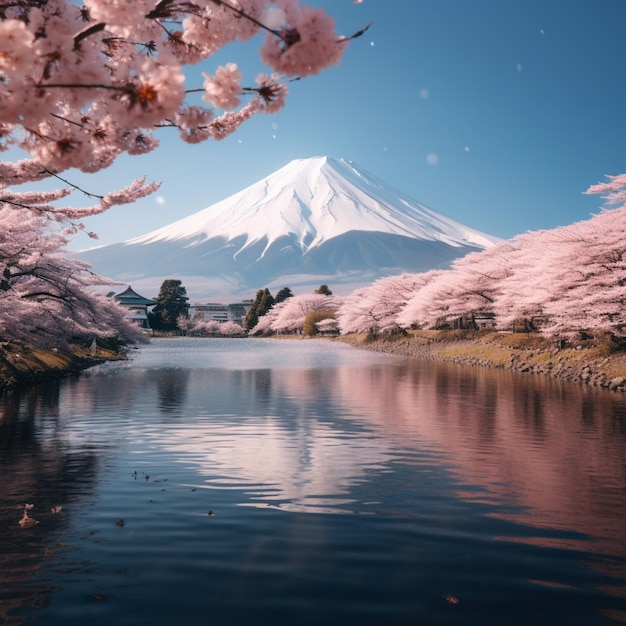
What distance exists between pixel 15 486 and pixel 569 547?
22.7 ft

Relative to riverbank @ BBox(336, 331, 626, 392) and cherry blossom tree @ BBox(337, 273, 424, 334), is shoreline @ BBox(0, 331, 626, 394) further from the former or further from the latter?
cherry blossom tree @ BBox(337, 273, 424, 334)

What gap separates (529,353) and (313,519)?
2883cm

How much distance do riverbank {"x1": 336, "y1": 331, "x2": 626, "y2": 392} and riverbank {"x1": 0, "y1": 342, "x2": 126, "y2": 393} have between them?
68.9 feet

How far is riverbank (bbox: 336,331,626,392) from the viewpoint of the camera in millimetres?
25094

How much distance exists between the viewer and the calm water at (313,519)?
4.83 meters

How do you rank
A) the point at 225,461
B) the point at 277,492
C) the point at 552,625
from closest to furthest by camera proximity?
the point at 552,625 < the point at 277,492 < the point at 225,461

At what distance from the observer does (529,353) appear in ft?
109

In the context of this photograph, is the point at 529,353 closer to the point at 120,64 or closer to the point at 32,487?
the point at 32,487

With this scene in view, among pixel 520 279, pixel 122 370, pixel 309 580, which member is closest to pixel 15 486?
pixel 309 580

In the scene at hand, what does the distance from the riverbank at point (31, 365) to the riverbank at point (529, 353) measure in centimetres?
2100

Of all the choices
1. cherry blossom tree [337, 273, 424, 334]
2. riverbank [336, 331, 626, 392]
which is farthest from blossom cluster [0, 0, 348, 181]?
cherry blossom tree [337, 273, 424, 334]

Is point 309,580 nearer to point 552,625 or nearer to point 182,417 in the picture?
point 552,625

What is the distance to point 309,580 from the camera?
5.24 meters

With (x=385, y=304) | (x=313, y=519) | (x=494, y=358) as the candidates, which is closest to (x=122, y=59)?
(x=313, y=519)
